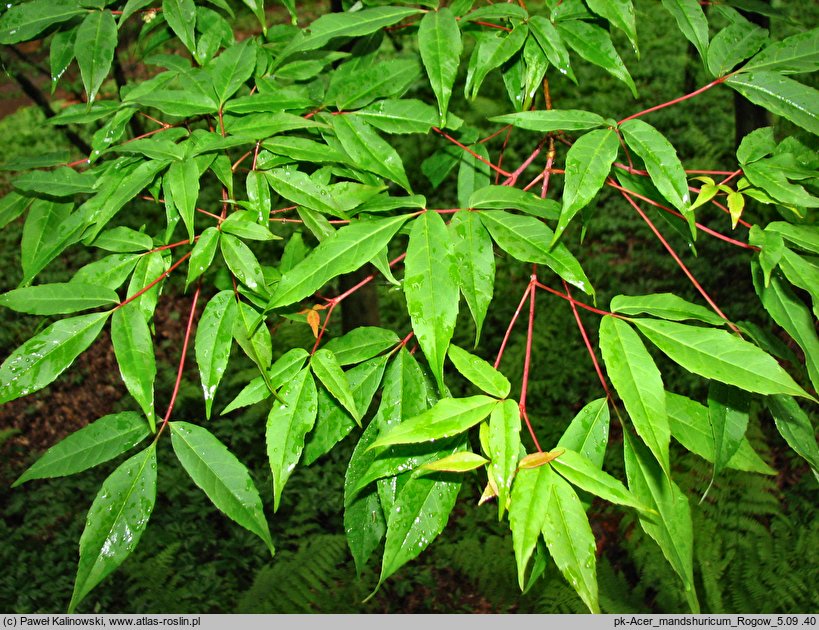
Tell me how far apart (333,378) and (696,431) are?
27.5 inches

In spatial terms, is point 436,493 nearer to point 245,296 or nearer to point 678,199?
point 245,296

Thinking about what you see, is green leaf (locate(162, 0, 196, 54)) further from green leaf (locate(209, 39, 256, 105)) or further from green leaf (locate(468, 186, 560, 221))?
green leaf (locate(468, 186, 560, 221))

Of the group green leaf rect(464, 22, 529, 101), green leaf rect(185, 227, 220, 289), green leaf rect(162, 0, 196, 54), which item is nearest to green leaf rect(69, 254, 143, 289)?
green leaf rect(185, 227, 220, 289)

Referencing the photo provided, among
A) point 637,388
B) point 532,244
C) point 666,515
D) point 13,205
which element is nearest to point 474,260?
point 532,244

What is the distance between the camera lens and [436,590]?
373 centimetres

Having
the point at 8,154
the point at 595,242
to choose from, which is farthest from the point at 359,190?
the point at 8,154

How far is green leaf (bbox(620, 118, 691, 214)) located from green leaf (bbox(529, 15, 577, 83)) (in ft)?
0.80

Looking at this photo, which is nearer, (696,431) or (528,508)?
(528,508)

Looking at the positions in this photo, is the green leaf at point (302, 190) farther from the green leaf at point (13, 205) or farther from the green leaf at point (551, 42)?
the green leaf at point (13, 205)

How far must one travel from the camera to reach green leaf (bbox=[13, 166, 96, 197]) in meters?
1.34

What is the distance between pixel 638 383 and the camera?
3.30 feet

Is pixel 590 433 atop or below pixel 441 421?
Answer: below

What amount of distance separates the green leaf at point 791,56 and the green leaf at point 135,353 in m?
1.30

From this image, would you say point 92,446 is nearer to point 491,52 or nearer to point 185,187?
point 185,187
